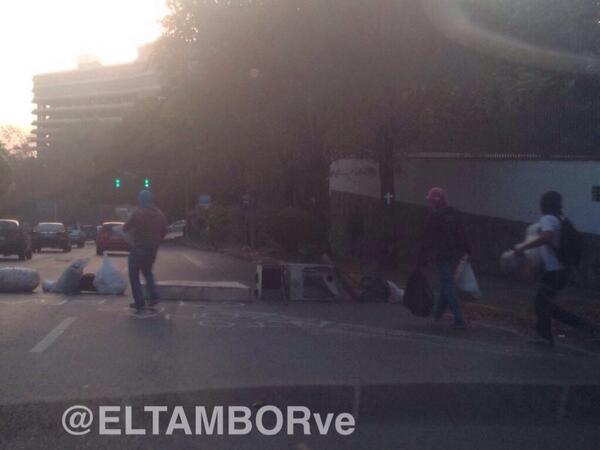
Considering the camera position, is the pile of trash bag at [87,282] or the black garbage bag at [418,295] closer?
the black garbage bag at [418,295]

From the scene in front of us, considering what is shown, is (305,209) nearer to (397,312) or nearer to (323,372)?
(397,312)

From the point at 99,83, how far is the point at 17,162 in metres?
45.3

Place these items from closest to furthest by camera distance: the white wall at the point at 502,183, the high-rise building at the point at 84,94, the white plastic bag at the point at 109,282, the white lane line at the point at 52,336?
1. the white lane line at the point at 52,336
2. the white plastic bag at the point at 109,282
3. the white wall at the point at 502,183
4. the high-rise building at the point at 84,94

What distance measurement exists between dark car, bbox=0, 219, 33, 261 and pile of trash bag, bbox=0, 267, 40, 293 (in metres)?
17.5

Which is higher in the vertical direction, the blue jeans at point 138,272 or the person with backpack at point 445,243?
the person with backpack at point 445,243

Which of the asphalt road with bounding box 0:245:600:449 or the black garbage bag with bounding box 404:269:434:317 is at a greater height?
the black garbage bag with bounding box 404:269:434:317

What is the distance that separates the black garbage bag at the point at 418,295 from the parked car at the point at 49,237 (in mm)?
33214

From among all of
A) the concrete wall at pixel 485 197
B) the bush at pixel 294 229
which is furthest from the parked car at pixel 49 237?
the bush at pixel 294 229

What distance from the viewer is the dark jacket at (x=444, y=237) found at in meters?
13.0

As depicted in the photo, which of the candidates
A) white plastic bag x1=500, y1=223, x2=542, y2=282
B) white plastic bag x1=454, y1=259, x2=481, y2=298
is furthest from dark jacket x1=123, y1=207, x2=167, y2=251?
white plastic bag x1=500, y1=223, x2=542, y2=282

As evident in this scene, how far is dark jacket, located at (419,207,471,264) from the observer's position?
13.0m

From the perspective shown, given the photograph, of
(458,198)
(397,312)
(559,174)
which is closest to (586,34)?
(397,312)

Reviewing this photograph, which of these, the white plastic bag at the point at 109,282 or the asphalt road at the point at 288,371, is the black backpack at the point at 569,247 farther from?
the white plastic bag at the point at 109,282

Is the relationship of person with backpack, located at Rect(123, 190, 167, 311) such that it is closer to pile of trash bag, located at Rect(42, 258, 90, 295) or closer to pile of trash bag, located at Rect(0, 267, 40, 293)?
pile of trash bag, located at Rect(42, 258, 90, 295)
